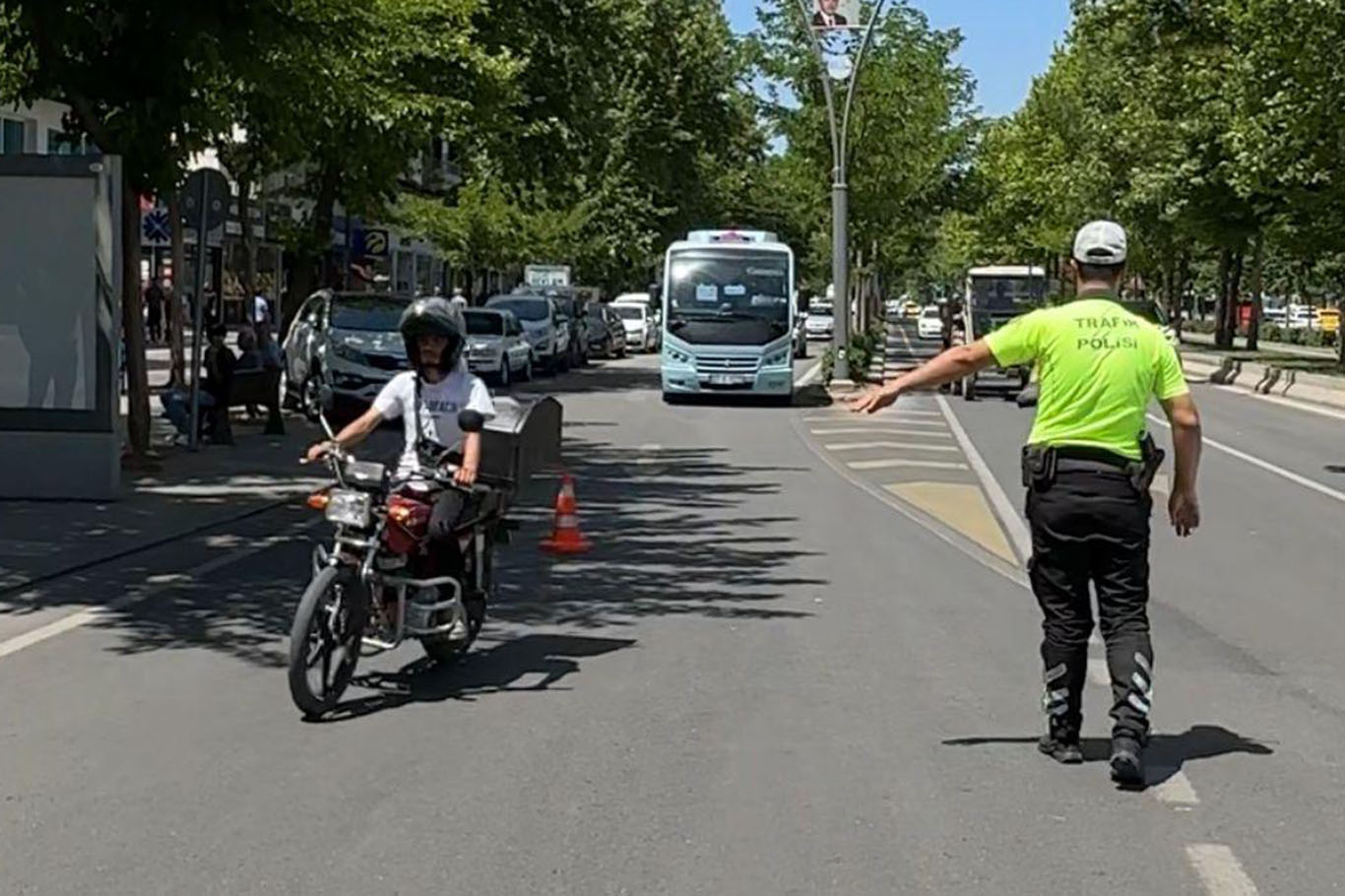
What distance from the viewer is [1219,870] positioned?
6152 millimetres

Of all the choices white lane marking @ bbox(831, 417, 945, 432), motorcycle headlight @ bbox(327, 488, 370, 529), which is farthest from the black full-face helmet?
white lane marking @ bbox(831, 417, 945, 432)

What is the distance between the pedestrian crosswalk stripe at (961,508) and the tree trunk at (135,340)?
706 cm

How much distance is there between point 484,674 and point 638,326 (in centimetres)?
5166

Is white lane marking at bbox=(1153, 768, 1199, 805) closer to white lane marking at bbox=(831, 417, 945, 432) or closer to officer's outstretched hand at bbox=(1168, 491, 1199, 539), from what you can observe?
officer's outstretched hand at bbox=(1168, 491, 1199, 539)

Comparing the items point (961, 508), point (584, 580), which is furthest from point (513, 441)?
point (961, 508)

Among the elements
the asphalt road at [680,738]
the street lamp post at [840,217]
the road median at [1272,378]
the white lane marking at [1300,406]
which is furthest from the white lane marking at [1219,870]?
the road median at [1272,378]

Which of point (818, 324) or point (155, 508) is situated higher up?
point (818, 324)

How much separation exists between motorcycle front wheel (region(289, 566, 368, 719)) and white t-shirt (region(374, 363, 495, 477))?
94 centimetres

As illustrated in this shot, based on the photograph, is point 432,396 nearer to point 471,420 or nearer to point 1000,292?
point 471,420

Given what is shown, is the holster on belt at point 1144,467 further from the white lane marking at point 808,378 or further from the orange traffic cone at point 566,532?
the white lane marking at point 808,378

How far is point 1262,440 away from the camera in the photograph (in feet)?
90.9

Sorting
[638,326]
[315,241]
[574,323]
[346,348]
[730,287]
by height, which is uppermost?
[315,241]

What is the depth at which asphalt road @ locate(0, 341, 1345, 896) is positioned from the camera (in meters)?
Answer: 6.17

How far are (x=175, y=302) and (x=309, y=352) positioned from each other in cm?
378
